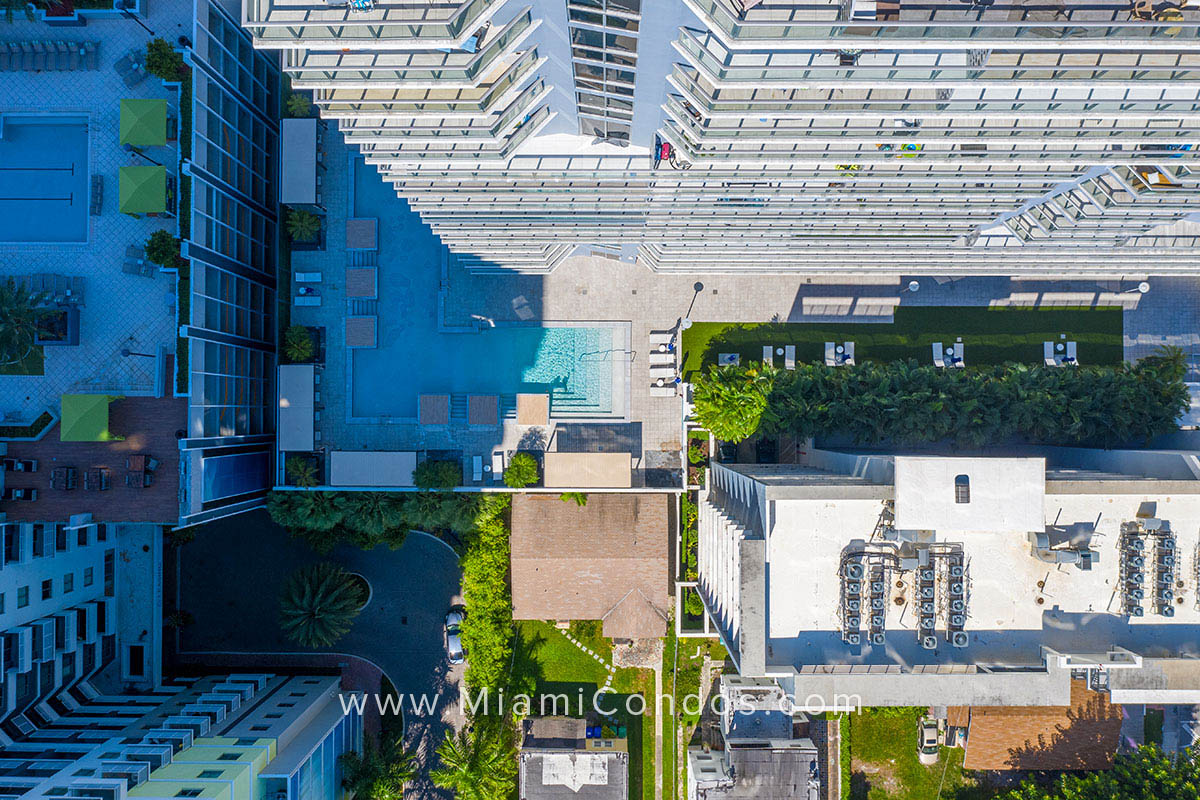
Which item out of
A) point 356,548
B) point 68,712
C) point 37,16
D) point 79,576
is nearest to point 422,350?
point 356,548

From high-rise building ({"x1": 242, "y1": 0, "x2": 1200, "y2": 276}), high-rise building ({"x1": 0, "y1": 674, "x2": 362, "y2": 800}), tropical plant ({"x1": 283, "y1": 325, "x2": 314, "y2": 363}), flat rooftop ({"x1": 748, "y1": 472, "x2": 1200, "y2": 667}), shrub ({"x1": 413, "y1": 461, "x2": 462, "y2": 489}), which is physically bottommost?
high-rise building ({"x1": 0, "y1": 674, "x2": 362, "y2": 800})

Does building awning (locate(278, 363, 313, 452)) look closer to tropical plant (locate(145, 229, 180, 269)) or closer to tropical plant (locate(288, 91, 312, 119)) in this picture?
tropical plant (locate(145, 229, 180, 269))

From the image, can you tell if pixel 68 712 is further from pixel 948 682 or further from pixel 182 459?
pixel 948 682

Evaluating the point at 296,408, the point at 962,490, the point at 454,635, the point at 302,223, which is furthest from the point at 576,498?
the point at 302,223

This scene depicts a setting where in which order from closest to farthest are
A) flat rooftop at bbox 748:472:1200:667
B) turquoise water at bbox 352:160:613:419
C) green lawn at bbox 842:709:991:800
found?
flat rooftop at bbox 748:472:1200:667, turquoise water at bbox 352:160:613:419, green lawn at bbox 842:709:991:800

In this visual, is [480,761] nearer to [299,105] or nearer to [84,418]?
[84,418]

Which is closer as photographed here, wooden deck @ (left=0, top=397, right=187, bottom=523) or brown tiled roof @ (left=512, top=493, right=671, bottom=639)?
wooden deck @ (left=0, top=397, right=187, bottom=523)

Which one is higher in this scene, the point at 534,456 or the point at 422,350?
the point at 422,350

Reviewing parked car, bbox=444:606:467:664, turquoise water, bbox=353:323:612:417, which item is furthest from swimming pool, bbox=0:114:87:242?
parked car, bbox=444:606:467:664
